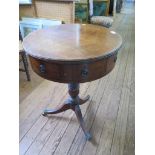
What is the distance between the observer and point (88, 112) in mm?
1944

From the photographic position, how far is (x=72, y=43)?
1381 millimetres

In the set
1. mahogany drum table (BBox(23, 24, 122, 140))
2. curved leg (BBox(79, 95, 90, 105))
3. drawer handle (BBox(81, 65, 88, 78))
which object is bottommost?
curved leg (BBox(79, 95, 90, 105))

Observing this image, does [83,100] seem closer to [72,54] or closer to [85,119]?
[85,119]

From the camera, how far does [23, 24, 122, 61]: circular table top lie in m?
1.21

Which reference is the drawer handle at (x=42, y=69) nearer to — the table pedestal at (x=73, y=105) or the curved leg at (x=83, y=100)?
the table pedestal at (x=73, y=105)

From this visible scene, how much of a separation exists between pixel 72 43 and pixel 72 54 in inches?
7.4

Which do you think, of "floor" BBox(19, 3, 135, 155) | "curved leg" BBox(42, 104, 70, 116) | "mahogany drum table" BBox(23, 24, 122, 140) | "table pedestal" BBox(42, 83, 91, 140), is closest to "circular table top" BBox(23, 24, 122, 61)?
"mahogany drum table" BBox(23, 24, 122, 140)

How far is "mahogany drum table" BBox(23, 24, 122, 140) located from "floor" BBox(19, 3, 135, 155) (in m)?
0.57

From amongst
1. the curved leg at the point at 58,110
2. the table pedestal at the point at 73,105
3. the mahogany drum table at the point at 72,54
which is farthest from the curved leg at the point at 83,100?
the mahogany drum table at the point at 72,54

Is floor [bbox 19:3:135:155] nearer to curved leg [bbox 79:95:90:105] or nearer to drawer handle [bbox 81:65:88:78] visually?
curved leg [bbox 79:95:90:105]

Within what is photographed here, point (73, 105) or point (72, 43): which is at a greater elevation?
point (72, 43)

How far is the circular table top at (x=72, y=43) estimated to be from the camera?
47.7 inches

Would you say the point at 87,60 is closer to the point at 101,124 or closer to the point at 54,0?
the point at 101,124

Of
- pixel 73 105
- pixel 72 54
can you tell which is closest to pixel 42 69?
pixel 72 54
